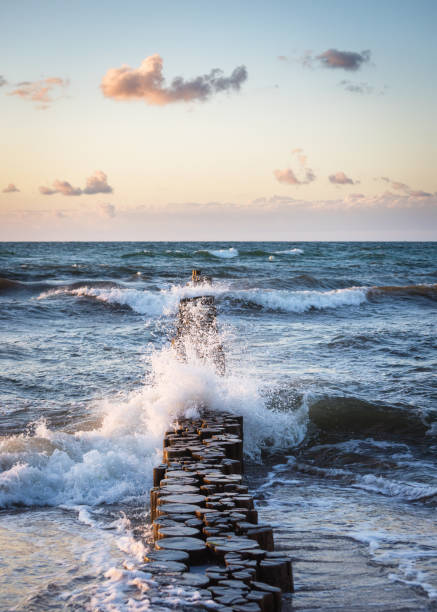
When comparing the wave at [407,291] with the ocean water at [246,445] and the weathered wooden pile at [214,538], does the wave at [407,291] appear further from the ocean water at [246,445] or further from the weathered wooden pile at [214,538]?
the weathered wooden pile at [214,538]

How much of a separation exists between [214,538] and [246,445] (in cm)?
355

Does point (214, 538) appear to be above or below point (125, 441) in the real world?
above

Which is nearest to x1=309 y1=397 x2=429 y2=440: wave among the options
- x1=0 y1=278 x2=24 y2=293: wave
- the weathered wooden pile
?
the weathered wooden pile

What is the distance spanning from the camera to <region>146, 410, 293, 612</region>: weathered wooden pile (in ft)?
8.49

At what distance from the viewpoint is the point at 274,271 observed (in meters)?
30.1

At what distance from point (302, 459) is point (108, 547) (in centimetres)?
299

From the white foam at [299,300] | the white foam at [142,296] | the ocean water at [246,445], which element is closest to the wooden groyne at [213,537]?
the ocean water at [246,445]

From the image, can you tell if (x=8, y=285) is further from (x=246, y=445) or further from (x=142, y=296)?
(x=246, y=445)

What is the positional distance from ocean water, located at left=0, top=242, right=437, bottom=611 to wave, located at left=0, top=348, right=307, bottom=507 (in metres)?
0.02

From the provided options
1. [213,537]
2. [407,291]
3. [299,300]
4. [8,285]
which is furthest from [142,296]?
[213,537]

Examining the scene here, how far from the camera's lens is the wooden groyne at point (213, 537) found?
102 inches

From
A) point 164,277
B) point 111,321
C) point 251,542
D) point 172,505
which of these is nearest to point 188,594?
point 251,542

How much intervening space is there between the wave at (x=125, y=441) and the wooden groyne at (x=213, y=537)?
1.10 m

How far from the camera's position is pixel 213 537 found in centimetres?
303
